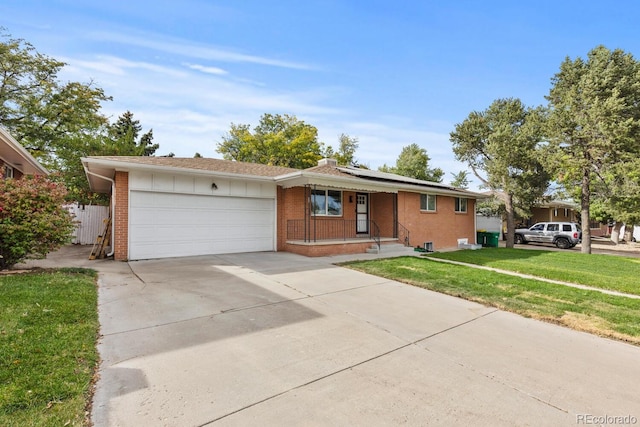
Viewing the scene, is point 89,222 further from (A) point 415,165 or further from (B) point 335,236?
(A) point 415,165

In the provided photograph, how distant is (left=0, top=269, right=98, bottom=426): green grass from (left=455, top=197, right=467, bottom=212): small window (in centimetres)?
1663

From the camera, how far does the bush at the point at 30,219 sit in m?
6.67

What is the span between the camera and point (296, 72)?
1278cm

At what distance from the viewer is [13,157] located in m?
11.3

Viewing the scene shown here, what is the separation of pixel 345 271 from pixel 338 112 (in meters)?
12.2

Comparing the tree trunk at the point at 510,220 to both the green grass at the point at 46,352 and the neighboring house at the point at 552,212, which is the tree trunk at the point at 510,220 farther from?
the green grass at the point at 46,352

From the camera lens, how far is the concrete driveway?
2494 millimetres

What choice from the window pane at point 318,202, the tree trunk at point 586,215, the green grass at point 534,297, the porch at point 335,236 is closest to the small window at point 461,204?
the porch at point 335,236

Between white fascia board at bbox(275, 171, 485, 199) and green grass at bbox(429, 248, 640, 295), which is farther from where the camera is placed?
white fascia board at bbox(275, 171, 485, 199)

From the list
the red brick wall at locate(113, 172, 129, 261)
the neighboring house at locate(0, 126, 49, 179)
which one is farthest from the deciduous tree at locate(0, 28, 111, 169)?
the red brick wall at locate(113, 172, 129, 261)

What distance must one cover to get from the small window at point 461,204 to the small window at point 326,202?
24.8 ft

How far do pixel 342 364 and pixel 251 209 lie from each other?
9088mm

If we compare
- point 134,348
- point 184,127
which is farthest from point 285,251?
point 184,127

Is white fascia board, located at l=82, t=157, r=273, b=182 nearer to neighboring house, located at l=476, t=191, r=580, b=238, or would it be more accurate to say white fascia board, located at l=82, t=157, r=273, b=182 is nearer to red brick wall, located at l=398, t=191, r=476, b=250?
red brick wall, located at l=398, t=191, r=476, b=250
